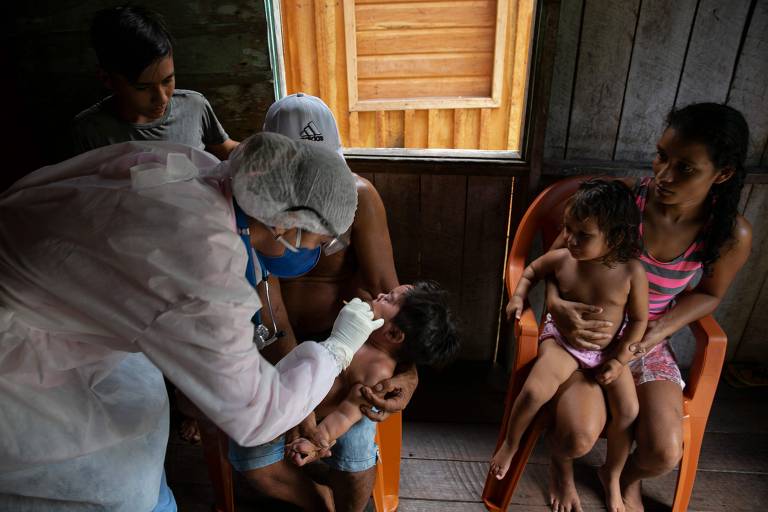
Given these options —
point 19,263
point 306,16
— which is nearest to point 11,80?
point 19,263

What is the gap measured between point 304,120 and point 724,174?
1.58 meters

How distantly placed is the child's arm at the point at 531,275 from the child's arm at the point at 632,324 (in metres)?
0.30

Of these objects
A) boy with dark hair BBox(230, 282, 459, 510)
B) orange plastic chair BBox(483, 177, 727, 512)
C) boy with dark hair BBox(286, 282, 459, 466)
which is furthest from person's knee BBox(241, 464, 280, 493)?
orange plastic chair BBox(483, 177, 727, 512)

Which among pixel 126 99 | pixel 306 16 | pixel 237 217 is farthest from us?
pixel 306 16

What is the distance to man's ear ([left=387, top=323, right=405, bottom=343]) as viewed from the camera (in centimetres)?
194

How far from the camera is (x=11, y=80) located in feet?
8.28

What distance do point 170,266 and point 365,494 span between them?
1.29m

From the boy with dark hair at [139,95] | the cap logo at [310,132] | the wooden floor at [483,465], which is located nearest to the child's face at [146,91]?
the boy with dark hair at [139,95]

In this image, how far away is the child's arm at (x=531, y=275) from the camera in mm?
2113

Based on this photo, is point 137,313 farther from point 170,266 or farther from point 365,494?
point 365,494

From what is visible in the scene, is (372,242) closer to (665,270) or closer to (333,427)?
(333,427)

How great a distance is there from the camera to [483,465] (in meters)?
2.47

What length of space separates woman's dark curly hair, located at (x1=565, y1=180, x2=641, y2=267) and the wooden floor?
45.9 inches

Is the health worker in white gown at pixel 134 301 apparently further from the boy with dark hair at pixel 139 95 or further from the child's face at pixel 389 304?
the boy with dark hair at pixel 139 95
